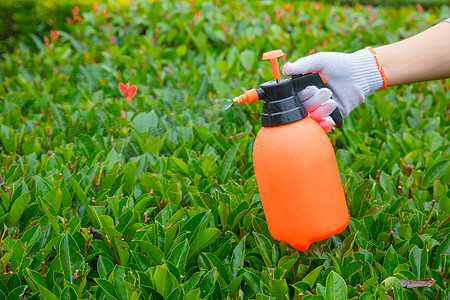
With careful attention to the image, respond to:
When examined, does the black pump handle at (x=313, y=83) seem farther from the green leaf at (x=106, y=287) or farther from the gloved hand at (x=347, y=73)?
the green leaf at (x=106, y=287)

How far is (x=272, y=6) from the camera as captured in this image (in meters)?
5.14

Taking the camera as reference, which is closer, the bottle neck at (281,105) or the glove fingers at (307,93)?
the bottle neck at (281,105)

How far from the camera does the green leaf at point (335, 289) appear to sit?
1.41 metres

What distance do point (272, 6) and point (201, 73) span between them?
6.96 ft

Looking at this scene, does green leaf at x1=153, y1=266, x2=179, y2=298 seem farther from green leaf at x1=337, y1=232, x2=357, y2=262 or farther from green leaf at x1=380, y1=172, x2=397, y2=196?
green leaf at x1=380, y1=172, x2=397, y2=196

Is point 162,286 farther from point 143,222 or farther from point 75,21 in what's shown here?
point 75,21

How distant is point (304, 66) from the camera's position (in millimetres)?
1733

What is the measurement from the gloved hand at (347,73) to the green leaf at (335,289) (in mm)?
801

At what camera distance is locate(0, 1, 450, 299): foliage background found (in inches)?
61.1

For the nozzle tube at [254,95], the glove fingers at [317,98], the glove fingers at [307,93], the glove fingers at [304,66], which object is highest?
the glove fingers at [304,66]

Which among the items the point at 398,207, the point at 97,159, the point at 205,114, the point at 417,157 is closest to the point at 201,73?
the point at 205,114

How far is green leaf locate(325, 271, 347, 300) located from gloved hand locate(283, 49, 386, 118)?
80 cm

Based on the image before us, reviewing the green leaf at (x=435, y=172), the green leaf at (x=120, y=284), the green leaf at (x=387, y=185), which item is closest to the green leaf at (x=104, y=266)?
the green leaf at (x=120, y=284)

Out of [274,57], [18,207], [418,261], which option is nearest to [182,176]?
[18,207]
